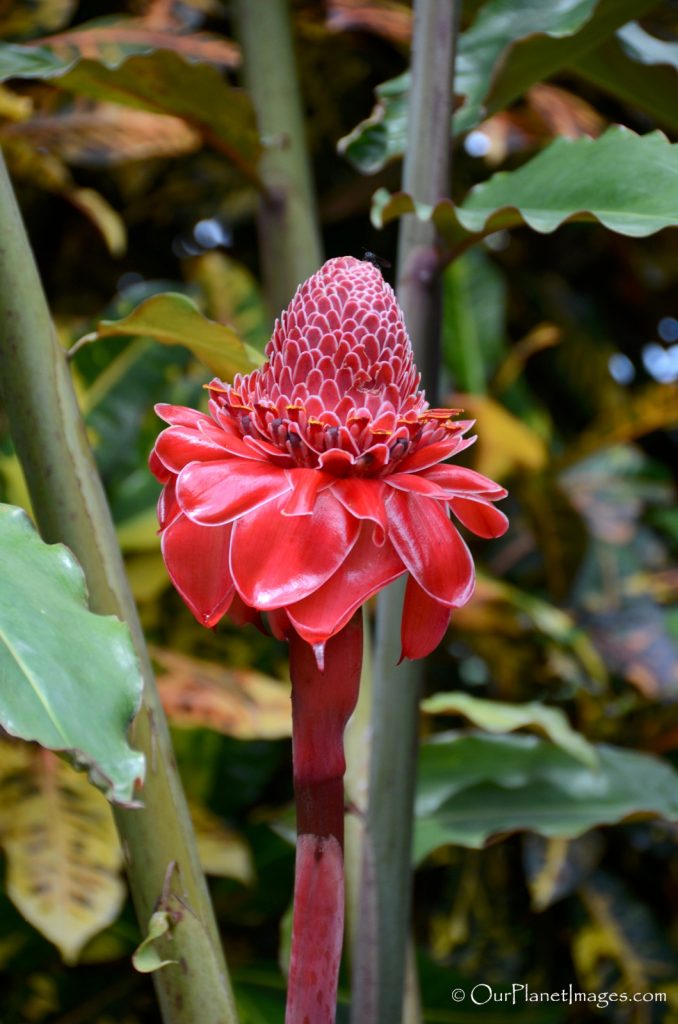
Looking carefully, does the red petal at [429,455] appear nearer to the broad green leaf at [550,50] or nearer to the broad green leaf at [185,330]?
the broad green leaf at [185,330]

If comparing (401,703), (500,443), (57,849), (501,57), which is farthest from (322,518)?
(500,443)

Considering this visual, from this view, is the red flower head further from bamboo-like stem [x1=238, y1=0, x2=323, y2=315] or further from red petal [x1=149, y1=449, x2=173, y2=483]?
bamboo-like stem [x1=238, y1=0, x2=323, y2=315]

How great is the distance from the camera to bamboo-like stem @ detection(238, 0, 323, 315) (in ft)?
2.40

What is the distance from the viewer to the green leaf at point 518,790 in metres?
0.77

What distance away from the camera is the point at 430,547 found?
32 centimetres

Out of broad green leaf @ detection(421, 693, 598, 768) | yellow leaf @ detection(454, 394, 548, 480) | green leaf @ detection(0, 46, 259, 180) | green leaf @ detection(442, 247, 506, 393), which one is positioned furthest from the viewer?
green leaf @ detection(442, 247, 506, 393)

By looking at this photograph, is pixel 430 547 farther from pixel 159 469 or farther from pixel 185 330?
pixel 185 330

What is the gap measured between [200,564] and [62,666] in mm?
55

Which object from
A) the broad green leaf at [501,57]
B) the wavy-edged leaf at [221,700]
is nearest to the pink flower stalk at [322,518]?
the broad green leaf at [501,57]

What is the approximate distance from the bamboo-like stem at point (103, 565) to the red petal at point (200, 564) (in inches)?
4.1

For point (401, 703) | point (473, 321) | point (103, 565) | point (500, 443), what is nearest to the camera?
point (103, 565)

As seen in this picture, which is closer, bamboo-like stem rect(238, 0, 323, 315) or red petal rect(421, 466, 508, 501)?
red petal rect(421, 466, 508, 501)

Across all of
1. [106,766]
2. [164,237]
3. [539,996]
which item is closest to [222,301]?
[164,237]

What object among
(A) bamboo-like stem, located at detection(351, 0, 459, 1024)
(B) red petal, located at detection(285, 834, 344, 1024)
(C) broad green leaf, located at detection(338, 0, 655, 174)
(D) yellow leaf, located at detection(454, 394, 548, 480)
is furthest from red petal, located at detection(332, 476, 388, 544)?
(D) yellow leaf, located at detection(454, 394, 548, 480)
